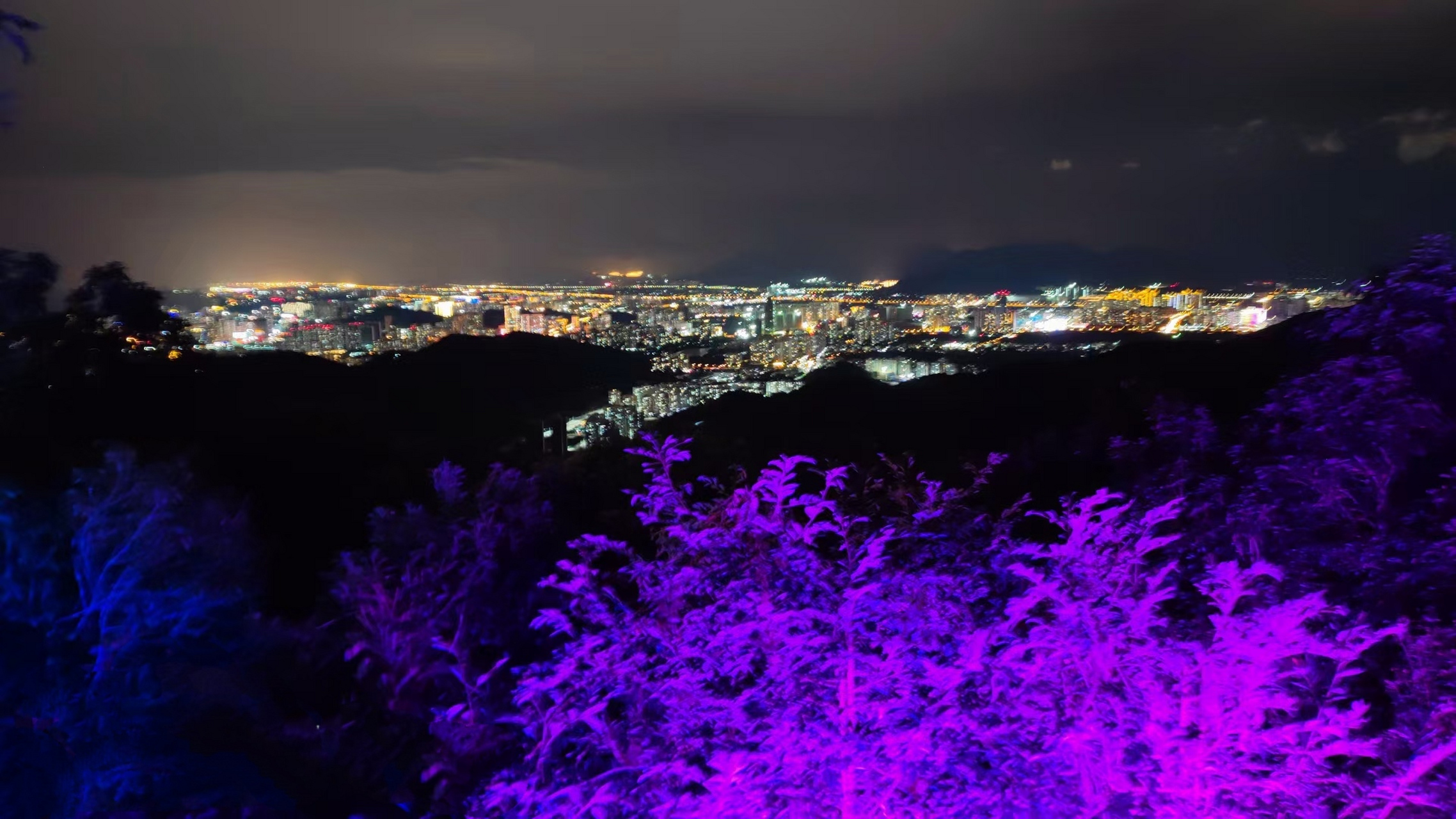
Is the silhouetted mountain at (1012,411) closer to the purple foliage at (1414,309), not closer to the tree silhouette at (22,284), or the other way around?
the purple foliage at (1414,309)

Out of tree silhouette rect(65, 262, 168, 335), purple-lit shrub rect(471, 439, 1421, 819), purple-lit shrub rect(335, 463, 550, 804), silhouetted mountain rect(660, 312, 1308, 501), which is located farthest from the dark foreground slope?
purple-lit shrub rect(471, 439, 1421, 819)

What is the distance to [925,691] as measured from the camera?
3908 millimetres

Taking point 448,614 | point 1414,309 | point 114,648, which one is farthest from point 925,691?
point 114,648

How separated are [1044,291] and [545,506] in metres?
24.5

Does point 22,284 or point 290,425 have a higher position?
point 22,284

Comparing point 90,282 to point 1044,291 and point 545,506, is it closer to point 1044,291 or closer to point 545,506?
point 545,506

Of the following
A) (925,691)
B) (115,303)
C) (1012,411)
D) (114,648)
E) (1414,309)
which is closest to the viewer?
(925,691)

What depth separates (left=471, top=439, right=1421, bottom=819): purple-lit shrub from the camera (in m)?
3.25

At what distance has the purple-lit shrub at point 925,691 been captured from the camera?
325cm

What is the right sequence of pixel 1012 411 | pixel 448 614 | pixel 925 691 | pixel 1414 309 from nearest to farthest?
pixel 925 691 → pixel 1414 309 → pixel 448 614 → pixel 1012 411

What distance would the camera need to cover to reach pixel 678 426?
49.2 feet

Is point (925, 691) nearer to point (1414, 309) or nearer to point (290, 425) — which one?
point (1414, 309)

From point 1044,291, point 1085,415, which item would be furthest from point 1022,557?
point 1044,291

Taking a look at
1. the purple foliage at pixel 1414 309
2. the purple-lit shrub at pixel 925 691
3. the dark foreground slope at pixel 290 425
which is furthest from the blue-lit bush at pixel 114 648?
the purple foliage at pixel 1414 309
